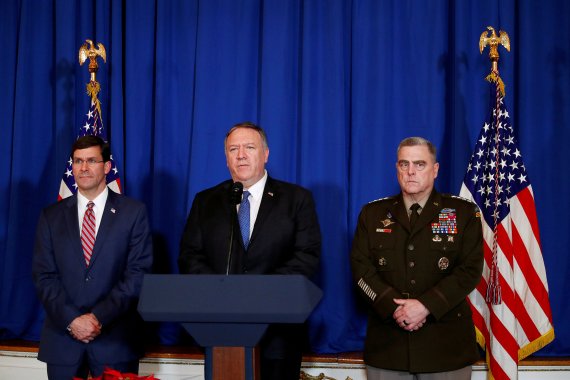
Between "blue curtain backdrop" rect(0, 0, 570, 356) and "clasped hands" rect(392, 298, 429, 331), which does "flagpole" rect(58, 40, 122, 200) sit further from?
"clasped hands" rect(392, 298, 429, 331)

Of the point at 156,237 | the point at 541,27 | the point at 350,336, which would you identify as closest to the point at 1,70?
the point at 156,237

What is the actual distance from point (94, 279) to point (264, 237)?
34.0 inches

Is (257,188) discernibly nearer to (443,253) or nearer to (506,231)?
(443,253)

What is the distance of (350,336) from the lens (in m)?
4.29

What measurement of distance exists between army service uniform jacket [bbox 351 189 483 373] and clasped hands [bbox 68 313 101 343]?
121 cm

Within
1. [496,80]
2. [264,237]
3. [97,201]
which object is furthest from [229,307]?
[496,80]

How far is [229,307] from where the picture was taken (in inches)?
75.0

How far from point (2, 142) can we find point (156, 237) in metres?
1.36

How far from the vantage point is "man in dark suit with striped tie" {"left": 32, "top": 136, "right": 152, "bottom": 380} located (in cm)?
314

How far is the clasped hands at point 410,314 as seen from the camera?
2.93 meters

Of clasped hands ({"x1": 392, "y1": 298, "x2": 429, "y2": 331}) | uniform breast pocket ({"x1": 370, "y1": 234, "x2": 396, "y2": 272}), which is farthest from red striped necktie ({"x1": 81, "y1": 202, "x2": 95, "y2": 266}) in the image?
clasped hands ({"x1": 392, "y1": 298, "x2": 429, "y2": 331})

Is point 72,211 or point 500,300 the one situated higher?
point 72,211

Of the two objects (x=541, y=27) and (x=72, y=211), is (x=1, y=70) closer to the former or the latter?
(x=72, y=211)

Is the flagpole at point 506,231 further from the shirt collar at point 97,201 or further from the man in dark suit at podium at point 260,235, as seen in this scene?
the shirt collar at point 97,201
